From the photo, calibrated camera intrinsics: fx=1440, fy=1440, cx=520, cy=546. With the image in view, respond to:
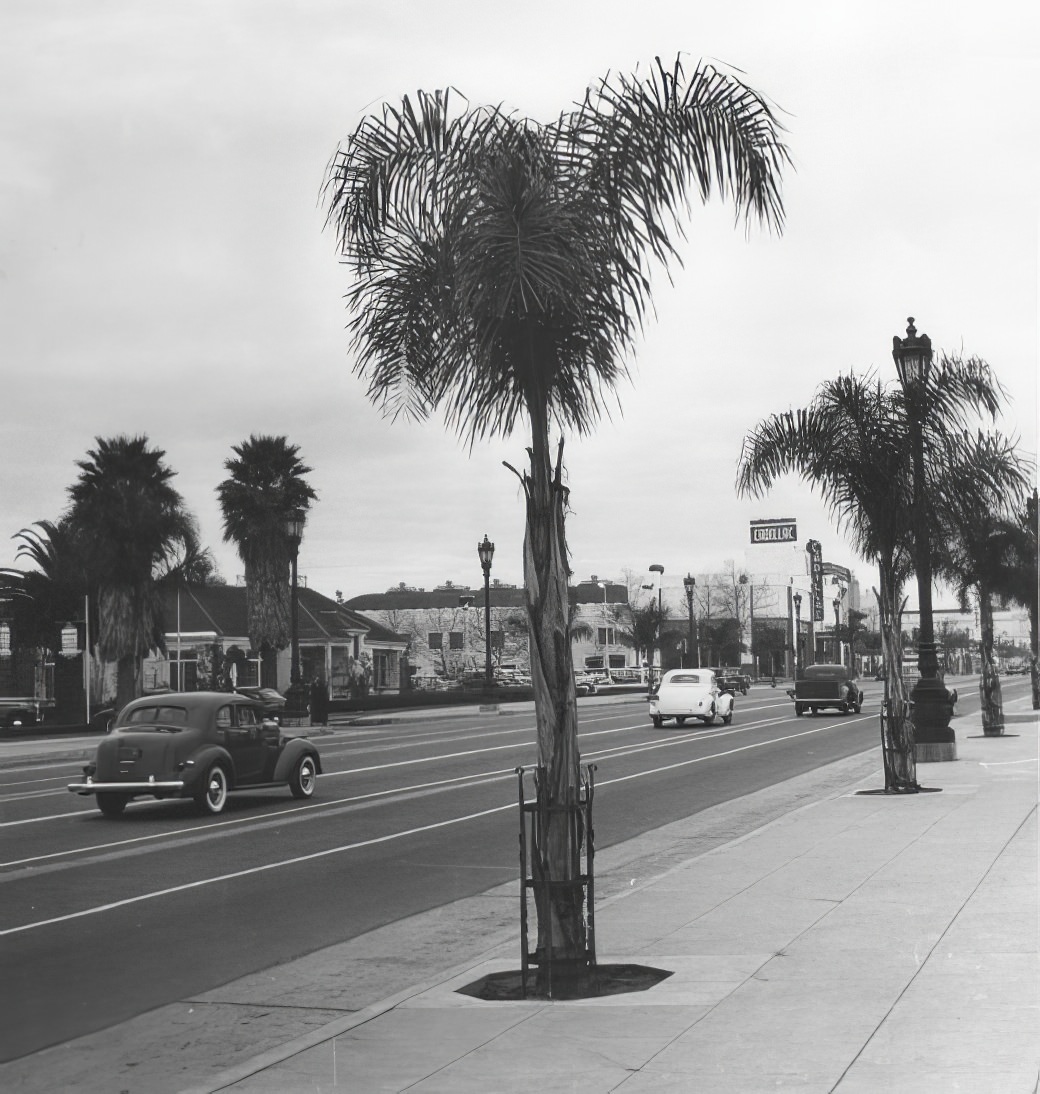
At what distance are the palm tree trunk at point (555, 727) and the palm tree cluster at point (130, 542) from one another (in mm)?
41076

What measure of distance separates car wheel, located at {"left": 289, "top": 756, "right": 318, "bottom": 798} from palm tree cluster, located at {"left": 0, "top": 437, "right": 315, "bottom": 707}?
91.2ft

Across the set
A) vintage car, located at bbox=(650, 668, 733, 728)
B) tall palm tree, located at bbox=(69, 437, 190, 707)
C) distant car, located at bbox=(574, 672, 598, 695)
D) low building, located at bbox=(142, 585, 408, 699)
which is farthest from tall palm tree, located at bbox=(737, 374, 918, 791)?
distant car, located at bbox=(574, 672, 598, 695)

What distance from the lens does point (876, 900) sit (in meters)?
10.0

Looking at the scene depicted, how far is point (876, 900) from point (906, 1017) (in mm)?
3607

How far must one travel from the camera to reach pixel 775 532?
180 m

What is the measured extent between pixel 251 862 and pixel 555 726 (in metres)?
7.15

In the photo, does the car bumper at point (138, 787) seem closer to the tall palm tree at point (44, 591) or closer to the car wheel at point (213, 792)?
the car wheel at point (213, 792)

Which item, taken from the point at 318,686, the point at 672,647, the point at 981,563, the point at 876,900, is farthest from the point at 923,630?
the point at 672,647

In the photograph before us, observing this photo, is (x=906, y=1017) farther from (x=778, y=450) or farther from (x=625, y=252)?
(x=778, y=450)

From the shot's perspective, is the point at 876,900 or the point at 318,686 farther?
the point at 318,686

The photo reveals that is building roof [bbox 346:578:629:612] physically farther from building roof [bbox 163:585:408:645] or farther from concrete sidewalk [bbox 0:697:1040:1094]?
concrete sidewalk [bbox 0:697:1040:1094]

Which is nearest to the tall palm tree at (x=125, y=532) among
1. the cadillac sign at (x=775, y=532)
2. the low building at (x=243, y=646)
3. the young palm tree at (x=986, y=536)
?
the low building at (x=243, y=646)

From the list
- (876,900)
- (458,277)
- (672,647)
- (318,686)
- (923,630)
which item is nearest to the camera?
(458,277)

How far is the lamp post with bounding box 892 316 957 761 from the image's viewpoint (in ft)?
66.1
